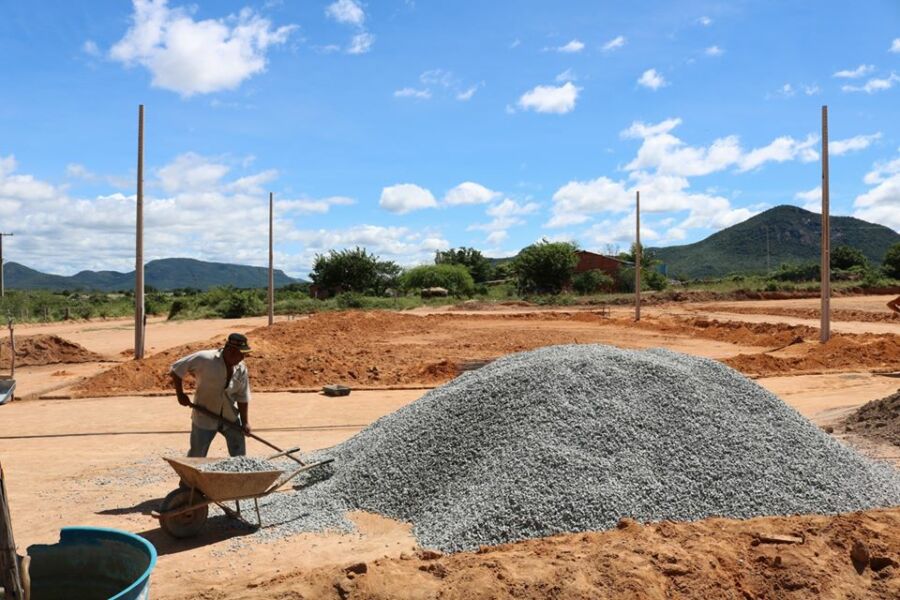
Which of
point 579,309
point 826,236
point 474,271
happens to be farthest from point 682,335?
point 474,271

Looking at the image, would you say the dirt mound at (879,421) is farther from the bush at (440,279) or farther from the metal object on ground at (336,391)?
the bush at (440,279)

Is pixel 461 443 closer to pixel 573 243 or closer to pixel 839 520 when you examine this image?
pixel 839 520

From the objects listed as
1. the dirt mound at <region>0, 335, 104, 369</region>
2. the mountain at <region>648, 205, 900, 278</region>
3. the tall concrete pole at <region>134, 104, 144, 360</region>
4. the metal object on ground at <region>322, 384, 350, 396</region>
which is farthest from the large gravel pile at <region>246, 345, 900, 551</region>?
the mountain at <region>648, 205, 900, 278</region>

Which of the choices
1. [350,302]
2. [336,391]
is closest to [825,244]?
[336,391]

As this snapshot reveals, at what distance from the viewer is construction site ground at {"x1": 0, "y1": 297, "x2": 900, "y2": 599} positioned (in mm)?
3801

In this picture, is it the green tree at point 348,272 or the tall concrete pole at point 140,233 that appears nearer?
the tall concrete pole at point 140,233

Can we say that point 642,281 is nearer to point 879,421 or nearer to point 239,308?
point 239,308

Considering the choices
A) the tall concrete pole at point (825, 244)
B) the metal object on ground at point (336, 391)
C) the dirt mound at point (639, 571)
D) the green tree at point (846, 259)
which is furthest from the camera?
the green tree at point (846, 259)

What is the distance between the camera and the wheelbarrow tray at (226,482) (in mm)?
4645

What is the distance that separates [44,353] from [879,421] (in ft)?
56.4

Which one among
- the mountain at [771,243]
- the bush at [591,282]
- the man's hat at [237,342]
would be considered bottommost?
the man's hat at [237,342]

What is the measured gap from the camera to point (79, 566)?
3127mm

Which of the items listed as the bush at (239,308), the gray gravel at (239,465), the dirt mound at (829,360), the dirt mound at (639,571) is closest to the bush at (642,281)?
the bush at (239,308)

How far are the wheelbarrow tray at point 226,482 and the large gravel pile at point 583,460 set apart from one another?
51 cm
